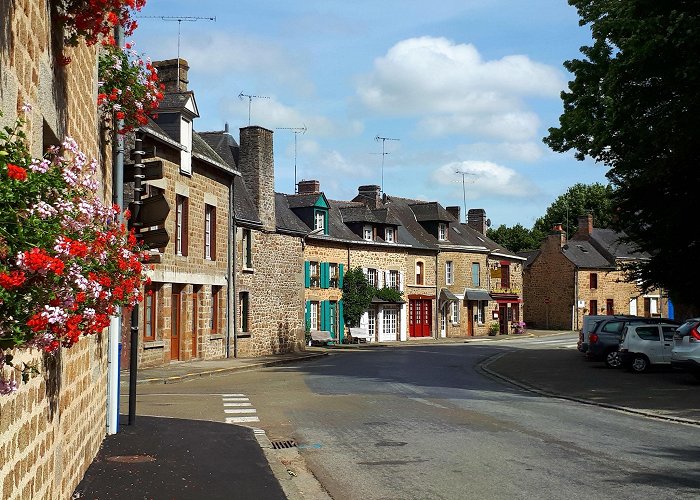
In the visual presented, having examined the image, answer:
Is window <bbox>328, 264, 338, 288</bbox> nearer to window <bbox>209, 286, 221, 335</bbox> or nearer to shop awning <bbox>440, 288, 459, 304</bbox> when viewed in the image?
shop awning <bbox>440, 288, 459, 304</bbox>

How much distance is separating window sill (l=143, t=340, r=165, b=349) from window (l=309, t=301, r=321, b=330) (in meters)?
19.4

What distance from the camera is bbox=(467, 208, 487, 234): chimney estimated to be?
66250 millimetres

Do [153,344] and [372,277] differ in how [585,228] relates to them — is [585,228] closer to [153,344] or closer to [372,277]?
[372,277]

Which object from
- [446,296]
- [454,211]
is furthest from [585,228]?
[446,296]

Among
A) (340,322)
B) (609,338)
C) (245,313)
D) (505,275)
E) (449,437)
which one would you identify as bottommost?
(449,437)

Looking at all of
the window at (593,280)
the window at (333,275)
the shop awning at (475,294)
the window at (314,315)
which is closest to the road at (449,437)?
the window at (314,315)

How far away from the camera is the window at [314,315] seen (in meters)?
45.4

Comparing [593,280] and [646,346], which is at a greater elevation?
[593,280]

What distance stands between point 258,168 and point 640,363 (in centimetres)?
1781

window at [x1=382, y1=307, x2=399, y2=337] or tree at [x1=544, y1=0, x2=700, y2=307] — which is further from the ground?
tree at [x1=544, y1=0, x2=700, y2=307]

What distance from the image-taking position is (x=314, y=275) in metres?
45.8

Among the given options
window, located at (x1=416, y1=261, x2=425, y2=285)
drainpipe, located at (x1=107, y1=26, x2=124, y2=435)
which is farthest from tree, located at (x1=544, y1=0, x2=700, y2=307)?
window, located at (x1=416, y1=261, x2=425, y2=285)

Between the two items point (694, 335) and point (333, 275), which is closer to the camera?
point (694, 335)

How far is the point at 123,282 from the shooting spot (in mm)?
5324
